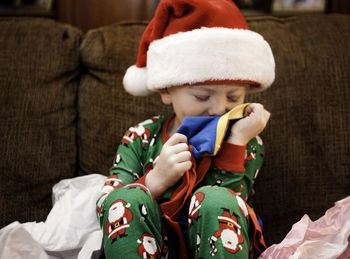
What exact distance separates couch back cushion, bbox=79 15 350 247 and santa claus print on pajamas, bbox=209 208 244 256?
480 mm

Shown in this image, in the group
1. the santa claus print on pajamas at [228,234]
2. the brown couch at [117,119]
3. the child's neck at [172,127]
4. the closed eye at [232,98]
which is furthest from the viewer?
the brown couch at [117,119]

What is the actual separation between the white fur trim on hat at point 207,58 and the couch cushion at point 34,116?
0.41 m

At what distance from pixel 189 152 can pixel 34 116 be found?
Result: 22.3 inches

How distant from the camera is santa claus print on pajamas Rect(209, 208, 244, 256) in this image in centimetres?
78

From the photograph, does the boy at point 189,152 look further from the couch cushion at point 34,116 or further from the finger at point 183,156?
the couch cushion at point 34,116

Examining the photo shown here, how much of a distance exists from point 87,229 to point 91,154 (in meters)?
0.29

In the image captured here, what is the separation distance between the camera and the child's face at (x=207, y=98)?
100cm

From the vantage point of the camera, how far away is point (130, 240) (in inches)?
31.3

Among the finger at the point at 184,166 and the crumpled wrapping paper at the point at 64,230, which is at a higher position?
the finger at the point at 184,166

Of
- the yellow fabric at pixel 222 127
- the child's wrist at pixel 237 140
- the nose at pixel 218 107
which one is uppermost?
the nose at pixel 218 107

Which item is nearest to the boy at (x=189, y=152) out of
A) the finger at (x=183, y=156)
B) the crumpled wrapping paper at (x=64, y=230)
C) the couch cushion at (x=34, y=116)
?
the finger at (x=183, y=156)

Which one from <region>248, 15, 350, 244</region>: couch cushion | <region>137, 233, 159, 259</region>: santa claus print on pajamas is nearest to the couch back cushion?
<region>248, 15, 350, 244</region>: couch cushion

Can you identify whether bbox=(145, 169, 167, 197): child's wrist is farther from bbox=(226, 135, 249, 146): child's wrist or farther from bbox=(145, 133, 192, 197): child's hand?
bbox=(226, 135, 249, 146): child's wrist

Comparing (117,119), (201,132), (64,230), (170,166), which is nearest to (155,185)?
(170,166)
